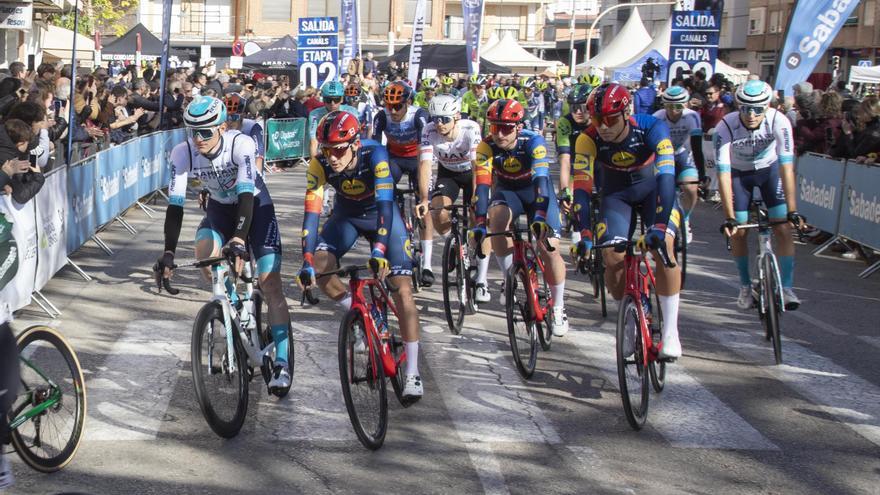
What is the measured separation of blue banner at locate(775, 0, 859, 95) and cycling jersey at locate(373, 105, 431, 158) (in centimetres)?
858

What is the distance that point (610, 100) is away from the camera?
760 centimetres

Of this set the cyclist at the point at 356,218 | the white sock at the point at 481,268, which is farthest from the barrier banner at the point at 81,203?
the cyclist at the point at 356,218

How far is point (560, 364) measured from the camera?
8734 millimetres

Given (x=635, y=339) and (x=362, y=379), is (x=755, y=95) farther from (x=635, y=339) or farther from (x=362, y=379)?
(x=362, y=379)

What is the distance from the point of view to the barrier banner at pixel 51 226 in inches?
408

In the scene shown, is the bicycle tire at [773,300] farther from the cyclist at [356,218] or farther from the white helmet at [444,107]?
the white helmet at [444,107]

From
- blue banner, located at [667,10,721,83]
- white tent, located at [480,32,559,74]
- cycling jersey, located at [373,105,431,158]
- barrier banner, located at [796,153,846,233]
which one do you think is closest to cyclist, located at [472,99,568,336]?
cycling jersey, located at [373,105,431,158]

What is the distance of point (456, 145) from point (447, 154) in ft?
0.47

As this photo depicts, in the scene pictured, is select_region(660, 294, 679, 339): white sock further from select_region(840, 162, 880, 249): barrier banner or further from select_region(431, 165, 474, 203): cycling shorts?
select_region(840, 162, 880, 249): barrier banner

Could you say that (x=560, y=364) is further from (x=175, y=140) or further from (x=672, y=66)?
(x=672, y=66)

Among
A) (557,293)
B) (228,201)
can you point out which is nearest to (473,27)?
→ (557,293)

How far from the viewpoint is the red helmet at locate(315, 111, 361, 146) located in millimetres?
6895

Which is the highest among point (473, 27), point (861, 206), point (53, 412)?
point (473, 27)

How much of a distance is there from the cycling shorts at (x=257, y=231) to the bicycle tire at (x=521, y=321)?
68.0 inches
